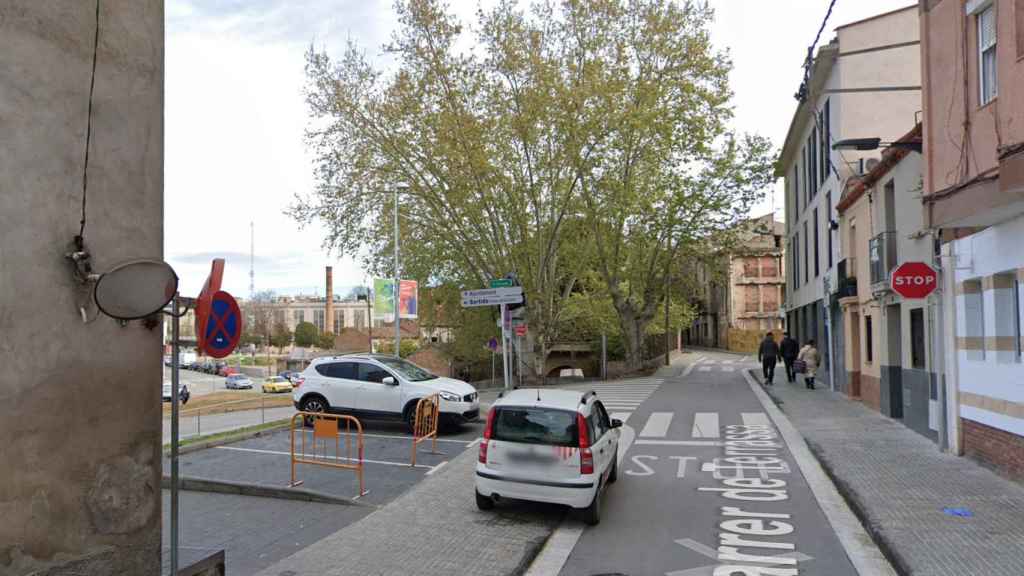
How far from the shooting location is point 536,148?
26688 millimetres

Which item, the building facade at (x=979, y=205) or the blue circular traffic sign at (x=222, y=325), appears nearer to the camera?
the blue circular traffic sign at (x=222, y=325)

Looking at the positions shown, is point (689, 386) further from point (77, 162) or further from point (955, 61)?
point (77, 162)

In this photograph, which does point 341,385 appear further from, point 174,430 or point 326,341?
point 326,341

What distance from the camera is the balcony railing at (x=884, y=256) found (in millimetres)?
15688

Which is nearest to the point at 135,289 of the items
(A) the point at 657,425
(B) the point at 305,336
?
(A) the point at 657,425

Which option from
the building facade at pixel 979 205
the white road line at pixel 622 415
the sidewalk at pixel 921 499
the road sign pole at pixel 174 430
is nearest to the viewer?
the road sign pole at pixel 174 430

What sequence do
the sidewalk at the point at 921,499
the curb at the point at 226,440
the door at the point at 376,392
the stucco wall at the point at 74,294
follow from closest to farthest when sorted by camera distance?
the stucco wall at the point at 74,294
the sidewalk at the point at 921,499
the curb at the point at 226,440
the door at the point at 376,392

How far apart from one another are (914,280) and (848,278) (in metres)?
8.50

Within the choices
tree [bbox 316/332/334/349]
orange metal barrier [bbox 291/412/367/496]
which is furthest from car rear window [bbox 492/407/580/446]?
tree [bbox 316/332/334/349]

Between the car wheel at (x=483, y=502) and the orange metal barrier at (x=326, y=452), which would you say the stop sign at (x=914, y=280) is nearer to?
the car wheel at (x=483, y=502)

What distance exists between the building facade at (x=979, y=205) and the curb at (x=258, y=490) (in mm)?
8774

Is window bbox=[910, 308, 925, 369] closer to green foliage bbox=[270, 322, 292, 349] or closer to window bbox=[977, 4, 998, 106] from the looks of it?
window bbox=[977, 4, 998, 106]

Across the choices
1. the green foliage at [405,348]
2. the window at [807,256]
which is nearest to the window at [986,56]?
the window at [807,256]

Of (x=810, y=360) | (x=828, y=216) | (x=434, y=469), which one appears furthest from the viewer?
(x=828, y=216)
